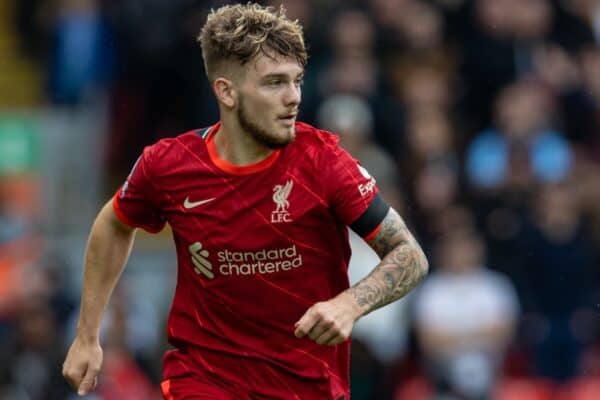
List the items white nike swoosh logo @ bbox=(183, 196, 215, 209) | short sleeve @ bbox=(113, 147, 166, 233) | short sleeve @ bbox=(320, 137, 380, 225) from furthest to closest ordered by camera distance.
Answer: short sleeve @ bbox=(113, 147, 166, 233) → white nike swoosh logo @ bbox=(183, 196, 215, 209) → short sleeve @ bbox=(320, 137, 380, 225)

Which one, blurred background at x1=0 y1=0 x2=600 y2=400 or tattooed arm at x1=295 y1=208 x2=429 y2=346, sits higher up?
tattooed arm at x1=295 y1=208 x2=429 y2=346

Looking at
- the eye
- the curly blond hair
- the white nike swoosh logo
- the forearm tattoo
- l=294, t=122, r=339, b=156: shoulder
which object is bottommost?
the forearm tattoo

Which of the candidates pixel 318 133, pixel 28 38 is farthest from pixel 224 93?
pixel 28 38

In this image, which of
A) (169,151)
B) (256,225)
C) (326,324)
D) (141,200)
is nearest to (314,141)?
(256,225)

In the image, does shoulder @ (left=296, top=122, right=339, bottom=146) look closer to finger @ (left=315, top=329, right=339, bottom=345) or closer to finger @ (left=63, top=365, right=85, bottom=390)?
finger @ (left=315, top=329, right=339, bottom=345)

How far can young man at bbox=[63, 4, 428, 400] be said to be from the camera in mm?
6523

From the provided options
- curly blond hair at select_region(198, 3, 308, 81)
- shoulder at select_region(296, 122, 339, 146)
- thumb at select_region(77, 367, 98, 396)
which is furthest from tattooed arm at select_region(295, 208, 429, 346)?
thumb at select_region(77, 367, 98, 396)

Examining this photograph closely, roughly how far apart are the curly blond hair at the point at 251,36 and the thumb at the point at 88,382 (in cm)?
151

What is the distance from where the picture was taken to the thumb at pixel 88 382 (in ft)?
22.5

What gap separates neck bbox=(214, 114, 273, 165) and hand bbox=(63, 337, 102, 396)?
42.5 inches

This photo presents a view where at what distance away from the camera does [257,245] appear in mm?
6625

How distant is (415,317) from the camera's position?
1117 cm

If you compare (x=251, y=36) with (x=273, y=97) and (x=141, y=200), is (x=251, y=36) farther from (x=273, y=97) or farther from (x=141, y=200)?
(x=141, y=200)

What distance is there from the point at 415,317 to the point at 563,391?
118cm
